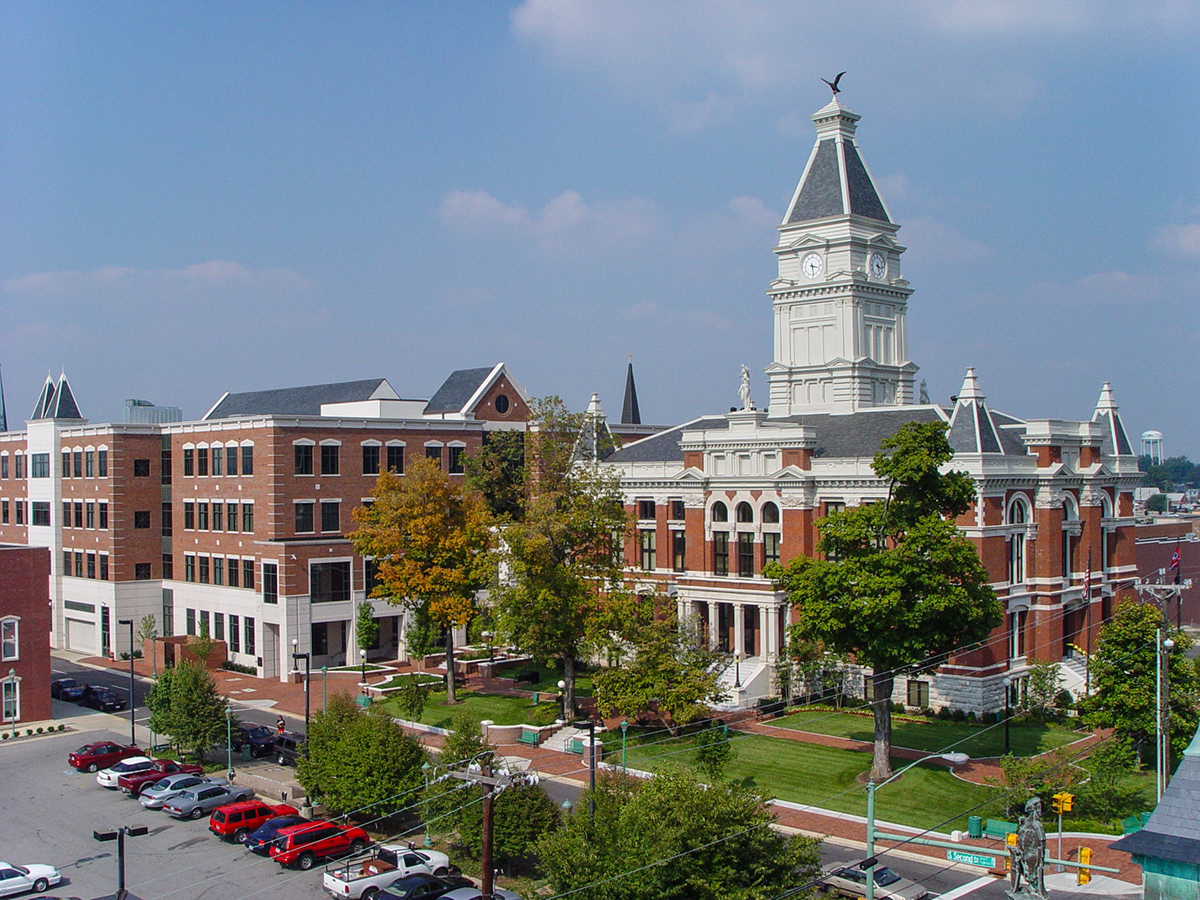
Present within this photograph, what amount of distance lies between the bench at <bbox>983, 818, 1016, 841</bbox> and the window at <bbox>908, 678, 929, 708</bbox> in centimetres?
1795

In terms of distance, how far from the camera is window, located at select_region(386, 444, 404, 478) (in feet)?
235

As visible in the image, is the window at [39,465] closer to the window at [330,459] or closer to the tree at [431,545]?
the window at [330,459]

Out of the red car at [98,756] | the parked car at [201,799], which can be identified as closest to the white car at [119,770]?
the red car at [98,756]

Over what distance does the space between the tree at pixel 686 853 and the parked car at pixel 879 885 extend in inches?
166

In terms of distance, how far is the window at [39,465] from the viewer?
81.4 m

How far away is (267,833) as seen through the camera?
124 feet

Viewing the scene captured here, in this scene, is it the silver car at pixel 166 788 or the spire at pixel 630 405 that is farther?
the spire at pixel 630 405

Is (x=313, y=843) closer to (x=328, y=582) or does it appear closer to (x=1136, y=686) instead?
(x=1136, y=686)

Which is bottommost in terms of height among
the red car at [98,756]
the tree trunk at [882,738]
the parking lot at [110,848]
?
the parking lot at [110,848]

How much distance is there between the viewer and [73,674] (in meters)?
69.6

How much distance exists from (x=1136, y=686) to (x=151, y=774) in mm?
38699

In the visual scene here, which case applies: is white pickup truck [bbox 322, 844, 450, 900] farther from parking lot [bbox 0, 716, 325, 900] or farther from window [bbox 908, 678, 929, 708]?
window [bbox 908, 678, 929, 708]

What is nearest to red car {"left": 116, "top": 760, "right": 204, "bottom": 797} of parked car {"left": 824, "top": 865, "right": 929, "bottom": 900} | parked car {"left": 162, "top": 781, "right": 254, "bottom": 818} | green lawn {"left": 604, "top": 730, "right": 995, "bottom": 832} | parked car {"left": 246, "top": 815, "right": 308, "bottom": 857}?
parked car {"left": 162, "top": 781, "right": 254, "bottom": 818}

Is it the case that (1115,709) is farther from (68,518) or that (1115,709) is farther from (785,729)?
(68,518)
